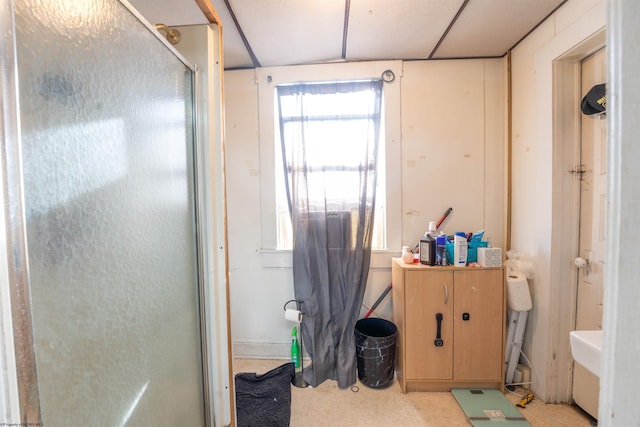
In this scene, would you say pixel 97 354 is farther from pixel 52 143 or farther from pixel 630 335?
pixel 630 335

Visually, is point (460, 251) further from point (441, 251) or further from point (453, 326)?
point (453, 326)

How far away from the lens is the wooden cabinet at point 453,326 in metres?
1.58

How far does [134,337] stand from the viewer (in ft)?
2.05

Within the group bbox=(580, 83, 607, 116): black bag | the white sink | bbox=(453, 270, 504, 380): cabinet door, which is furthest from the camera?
bbox=(453, 270, 504, 380): cabinet door

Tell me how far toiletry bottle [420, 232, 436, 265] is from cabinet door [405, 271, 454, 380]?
88 mm

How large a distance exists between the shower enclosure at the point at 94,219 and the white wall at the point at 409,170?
1148 mm

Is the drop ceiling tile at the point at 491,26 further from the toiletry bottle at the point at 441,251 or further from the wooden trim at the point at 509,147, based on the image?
the toiletry bottle at the point at 441,251

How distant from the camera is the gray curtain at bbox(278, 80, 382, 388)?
184cm

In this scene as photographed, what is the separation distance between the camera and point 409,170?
192cm

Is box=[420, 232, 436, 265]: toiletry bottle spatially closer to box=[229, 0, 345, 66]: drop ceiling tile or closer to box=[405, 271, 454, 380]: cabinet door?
box=[405, 271, 454, 380]: cabinet door

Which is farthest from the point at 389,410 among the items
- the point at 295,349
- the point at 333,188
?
the point at 333,188

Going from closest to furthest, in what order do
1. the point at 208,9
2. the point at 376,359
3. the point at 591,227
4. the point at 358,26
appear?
1. the point at 208,9
2. the point at 591,227
3. the point at 358,26
4. the point at 376,359

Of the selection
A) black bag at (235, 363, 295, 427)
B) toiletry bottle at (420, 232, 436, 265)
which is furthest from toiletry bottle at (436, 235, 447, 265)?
black bag at (235, 363, 295, 427)

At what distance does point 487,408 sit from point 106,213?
2076 millimetres
